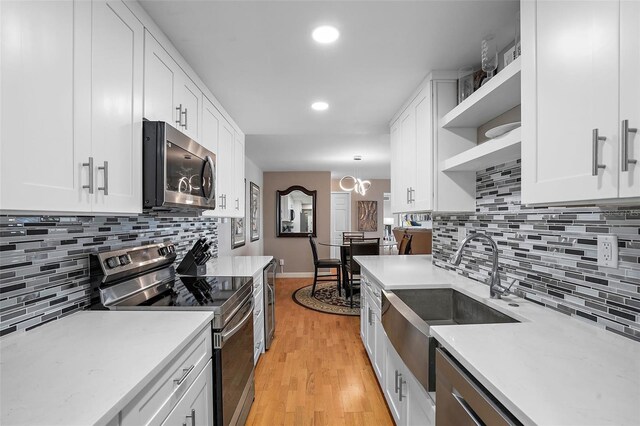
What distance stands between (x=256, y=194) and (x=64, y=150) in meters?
5.02

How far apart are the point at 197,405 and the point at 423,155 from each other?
2.01 m

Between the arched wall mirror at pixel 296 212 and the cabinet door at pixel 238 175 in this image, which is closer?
the cabinet door at pixel 238 175

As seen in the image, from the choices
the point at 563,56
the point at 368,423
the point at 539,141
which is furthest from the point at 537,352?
the point at 368,423

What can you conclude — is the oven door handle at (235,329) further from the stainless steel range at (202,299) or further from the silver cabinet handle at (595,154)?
the silver cabinet handle at (595,154)

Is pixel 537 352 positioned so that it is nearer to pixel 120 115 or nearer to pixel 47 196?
pixel 47 196

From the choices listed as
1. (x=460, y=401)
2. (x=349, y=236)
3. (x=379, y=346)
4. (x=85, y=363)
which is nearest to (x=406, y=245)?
(x=349, y=236)

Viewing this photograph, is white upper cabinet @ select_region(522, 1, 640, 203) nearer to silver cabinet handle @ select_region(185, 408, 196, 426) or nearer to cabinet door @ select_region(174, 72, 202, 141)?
silver cabinet handle @ select_region(185, 408, 196, 426)

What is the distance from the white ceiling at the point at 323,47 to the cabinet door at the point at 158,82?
5.6 inches

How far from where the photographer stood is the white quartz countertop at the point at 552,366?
26.3 inches

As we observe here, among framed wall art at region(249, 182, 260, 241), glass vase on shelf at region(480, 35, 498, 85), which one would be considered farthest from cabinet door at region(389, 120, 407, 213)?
framed wall art at region(249, 182, 260, 241)

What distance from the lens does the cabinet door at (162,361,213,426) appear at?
1061mm

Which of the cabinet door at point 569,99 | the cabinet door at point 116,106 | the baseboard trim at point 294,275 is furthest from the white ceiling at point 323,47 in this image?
the baseboard trim at point 294,275

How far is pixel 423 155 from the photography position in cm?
224

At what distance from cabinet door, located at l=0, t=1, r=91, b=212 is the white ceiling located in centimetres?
63
